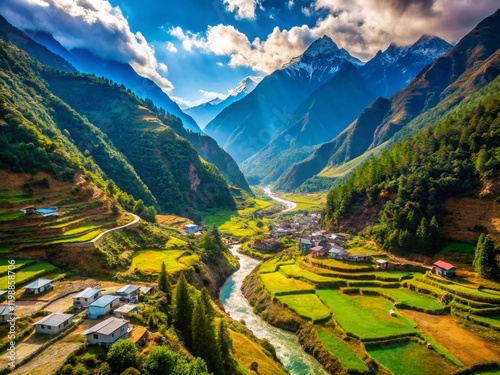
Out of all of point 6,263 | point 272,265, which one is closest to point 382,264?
point 272,265

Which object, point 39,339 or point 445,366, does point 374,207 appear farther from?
point 39,339

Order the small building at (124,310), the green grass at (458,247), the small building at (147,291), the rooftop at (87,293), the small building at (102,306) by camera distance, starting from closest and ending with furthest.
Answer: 1. the small building at (102,306)
2. the small building at (124,310)
3. the rooftop at (87,293)
4. the small building at (147,291)
5. the green grass at (458,247)

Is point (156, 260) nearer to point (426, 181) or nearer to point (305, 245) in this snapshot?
point (305, 245)

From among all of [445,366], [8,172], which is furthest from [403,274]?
[8,172]

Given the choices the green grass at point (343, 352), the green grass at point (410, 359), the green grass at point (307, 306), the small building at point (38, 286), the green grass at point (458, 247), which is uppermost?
the green grass at point (458, 247)

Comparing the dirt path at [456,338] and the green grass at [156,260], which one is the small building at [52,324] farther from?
the dirt path at [456,338]

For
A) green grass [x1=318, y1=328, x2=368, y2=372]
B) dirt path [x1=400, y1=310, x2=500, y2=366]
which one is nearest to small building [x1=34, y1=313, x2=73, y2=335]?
green grass [x1=318, y1=328, x2=368, y2=372]

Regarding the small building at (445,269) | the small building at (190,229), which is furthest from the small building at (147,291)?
the small building at (190,229)
